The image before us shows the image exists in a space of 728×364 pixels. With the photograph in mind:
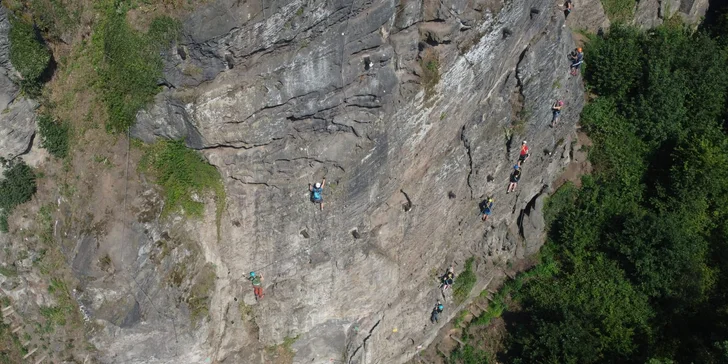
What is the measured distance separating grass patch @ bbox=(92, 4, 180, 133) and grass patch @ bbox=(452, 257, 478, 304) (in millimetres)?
12157

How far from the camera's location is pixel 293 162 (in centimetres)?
1656

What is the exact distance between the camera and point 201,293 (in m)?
16.8

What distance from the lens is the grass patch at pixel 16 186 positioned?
656 inches

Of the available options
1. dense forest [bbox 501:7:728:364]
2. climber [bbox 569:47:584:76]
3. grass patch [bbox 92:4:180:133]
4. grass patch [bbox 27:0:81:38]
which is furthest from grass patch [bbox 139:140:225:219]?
climber [bbox 569:47:584:76]

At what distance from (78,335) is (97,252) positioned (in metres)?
2.74

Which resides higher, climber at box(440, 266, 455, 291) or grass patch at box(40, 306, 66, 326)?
grass patch at box(40, 306, 66, 326)

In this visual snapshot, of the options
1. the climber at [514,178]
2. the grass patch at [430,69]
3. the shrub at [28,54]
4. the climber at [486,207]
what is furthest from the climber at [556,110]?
the shrub at [28,54]

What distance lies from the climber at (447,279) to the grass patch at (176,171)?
9.14 m

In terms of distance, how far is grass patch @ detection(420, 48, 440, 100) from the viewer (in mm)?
17000

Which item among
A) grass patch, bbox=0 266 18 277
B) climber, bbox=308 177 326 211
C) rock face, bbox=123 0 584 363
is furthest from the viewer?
grass patch, bbox=0 266 18 277

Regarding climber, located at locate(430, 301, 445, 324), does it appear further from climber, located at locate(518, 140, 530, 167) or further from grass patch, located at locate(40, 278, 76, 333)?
grass patch, located at locate(40, 278, 76, 333)

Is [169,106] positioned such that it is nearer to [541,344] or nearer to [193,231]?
[193,231]

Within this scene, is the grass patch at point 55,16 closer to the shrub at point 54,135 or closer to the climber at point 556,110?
the shrub at point 54,135

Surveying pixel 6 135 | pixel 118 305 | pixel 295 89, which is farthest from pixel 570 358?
pixel 6 135
